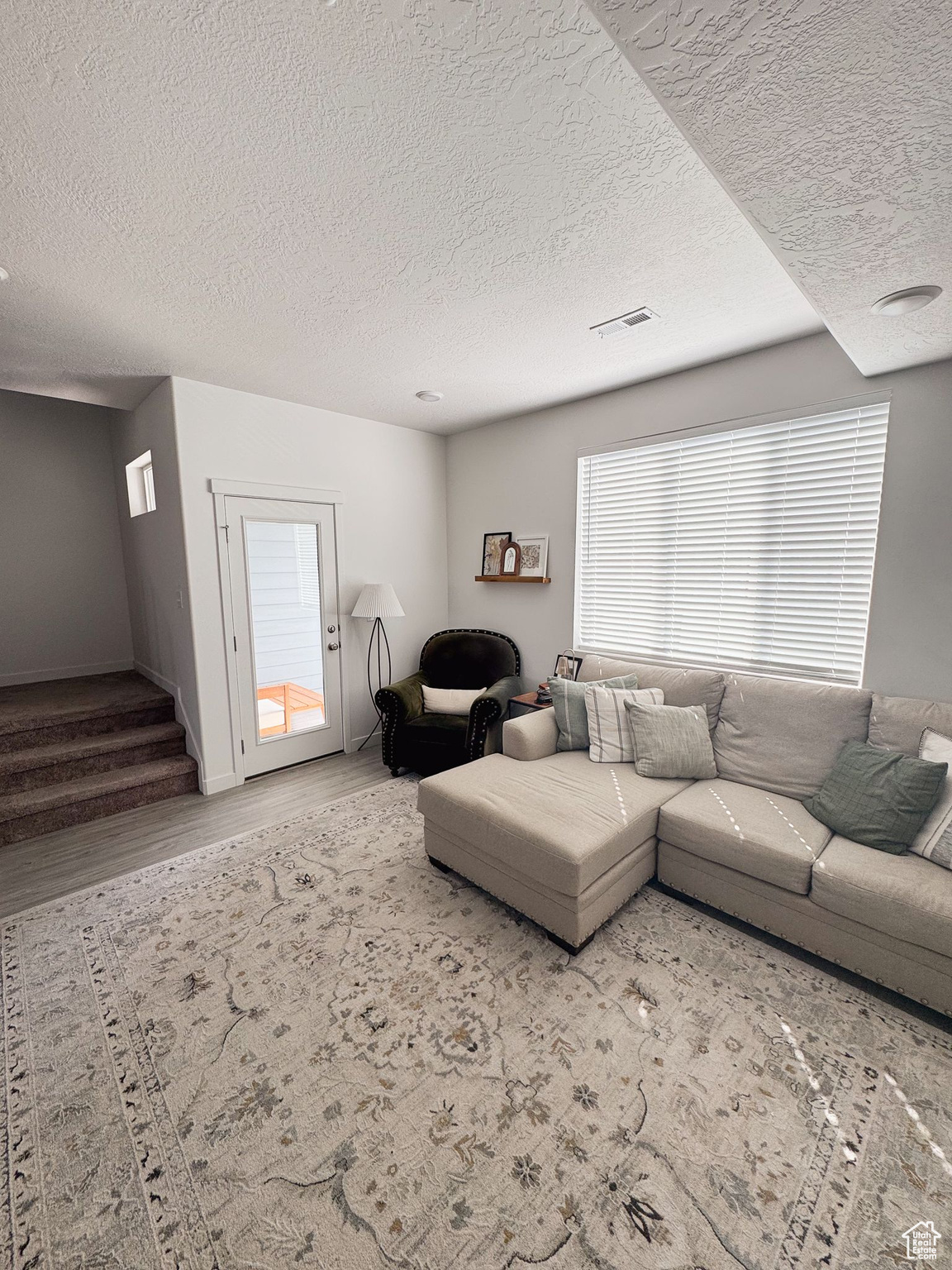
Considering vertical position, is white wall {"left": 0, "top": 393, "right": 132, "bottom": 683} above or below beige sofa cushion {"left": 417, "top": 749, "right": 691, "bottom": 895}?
above

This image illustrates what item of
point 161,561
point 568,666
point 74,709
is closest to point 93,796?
Result: point 74,709

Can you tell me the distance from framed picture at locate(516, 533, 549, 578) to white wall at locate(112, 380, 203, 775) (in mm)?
2436

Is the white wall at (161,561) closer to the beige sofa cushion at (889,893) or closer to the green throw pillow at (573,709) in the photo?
the green throw pillow at (573,709)

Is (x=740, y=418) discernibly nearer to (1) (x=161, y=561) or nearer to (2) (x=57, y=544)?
(1) (x=161, y=561)

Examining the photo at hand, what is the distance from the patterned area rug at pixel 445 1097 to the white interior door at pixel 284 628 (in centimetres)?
159

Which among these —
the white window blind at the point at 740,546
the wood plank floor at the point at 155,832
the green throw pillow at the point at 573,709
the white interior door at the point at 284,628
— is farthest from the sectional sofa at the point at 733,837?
the white interior door at the point at 284,628

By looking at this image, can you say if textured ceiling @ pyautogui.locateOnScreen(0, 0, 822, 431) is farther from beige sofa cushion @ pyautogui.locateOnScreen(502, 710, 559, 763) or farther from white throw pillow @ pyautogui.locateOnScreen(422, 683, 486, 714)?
white throw pillow @ pyautogui.locateOnScreen(422, 683, 486, 714)

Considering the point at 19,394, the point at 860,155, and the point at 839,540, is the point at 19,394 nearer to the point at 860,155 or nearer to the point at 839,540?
the point at 860,155

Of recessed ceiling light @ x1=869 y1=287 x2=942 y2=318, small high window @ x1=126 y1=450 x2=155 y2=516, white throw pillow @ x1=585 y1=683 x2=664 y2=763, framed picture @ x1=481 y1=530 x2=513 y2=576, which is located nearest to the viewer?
recessed ceiling light @ x1=869 y1=287 x2=942 y2=318

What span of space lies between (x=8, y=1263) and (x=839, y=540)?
12.6 feet

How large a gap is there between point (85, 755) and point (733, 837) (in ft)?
12.8

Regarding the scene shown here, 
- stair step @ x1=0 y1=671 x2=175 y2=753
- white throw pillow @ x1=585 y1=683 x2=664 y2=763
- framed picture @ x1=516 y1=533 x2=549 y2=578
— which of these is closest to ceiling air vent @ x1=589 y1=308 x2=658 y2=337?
framed picture @ x1=516 y1=533 x2=549 y2=578

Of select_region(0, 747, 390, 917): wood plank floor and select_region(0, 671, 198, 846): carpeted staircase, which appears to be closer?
select_region(0, 747, 390, 917): wood plank floor

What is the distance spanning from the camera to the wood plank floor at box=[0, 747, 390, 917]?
2539mm
